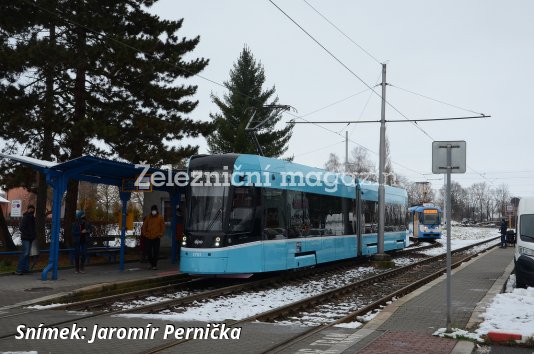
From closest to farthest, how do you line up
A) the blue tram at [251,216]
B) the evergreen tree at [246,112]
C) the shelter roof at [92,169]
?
the blue tram at [251,216] < the shelter roof at [92,169] < the evergreen tree at [246,112]

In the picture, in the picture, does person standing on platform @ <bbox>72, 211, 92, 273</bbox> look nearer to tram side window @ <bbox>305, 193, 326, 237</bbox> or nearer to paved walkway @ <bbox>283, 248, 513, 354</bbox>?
tram side window @ <bbox>305, 193, 326, 237</bbox>

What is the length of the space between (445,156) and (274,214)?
21.6 ft

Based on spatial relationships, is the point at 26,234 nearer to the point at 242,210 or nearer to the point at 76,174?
the point at 76,174

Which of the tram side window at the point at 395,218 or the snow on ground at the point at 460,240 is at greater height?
the tram side window at the point at 395,218

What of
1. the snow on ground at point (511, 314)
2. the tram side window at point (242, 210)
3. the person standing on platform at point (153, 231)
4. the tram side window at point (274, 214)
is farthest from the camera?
the person standing on platform at point (153, 231)

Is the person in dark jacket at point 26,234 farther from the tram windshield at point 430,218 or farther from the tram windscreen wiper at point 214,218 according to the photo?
the tram windshield at point 430,218

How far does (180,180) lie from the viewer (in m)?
18.2

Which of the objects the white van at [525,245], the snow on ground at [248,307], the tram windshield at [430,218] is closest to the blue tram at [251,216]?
the snow on ground at [248,307]

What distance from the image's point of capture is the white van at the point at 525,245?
13.1 metres

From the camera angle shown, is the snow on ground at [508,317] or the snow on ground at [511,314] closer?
the snow on ground at [508,317]

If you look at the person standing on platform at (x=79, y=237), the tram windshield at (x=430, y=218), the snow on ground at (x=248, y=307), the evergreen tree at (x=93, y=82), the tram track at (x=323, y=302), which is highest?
the evergreen tree at (x=93, y=82)

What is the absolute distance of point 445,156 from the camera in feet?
29.9

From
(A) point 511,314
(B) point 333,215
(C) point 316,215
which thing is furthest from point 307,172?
(A) point 511,314

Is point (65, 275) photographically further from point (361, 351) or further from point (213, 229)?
point (361, 351)
